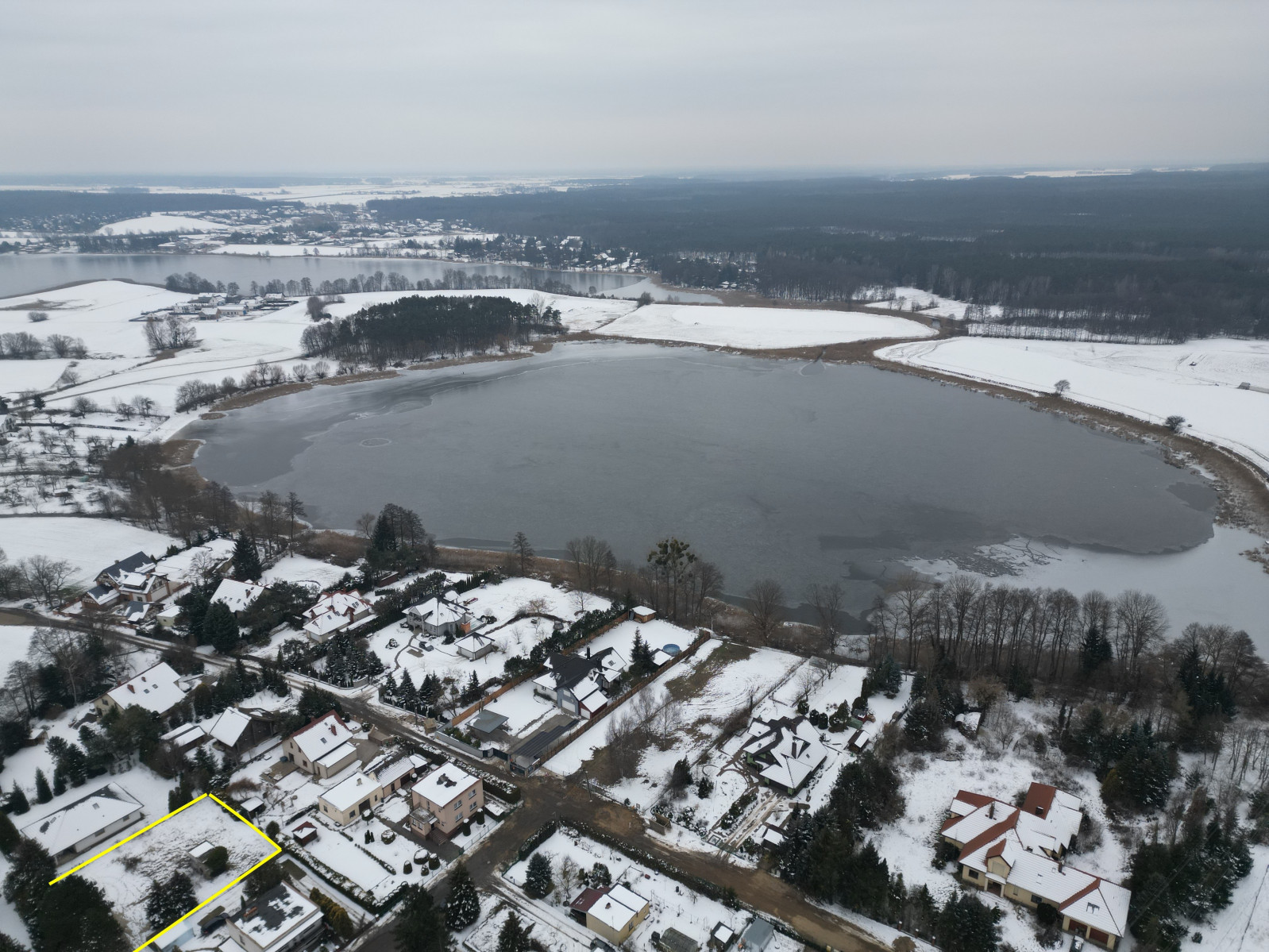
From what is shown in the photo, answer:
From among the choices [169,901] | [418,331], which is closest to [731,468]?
[169,901]

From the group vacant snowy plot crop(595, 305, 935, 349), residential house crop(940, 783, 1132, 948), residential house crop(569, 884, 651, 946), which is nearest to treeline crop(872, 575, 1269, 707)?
residential house crop(940, 783, 1132, 948)

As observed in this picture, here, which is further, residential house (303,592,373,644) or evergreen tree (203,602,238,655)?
residential house (303,592,373,644)

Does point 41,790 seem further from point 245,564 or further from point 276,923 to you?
point 245,564

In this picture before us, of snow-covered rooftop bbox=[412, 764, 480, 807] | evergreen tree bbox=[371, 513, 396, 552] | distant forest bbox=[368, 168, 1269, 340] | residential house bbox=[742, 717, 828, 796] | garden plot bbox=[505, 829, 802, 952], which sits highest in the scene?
distant forest bbox=[368, 168, 1269, 340]

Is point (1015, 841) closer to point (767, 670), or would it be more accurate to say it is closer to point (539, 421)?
point (767, 670)

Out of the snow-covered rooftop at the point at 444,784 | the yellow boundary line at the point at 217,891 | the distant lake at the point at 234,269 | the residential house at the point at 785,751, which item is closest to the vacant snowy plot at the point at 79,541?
the yellow boundary line at the point at 217,891

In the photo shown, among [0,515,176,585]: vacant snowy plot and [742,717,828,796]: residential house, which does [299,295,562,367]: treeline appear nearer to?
[0,515,176,585]: vacant snowy plot

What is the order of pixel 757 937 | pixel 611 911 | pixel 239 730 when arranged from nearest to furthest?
pixel 757 937, pixel 611 911, pixel 239 730
